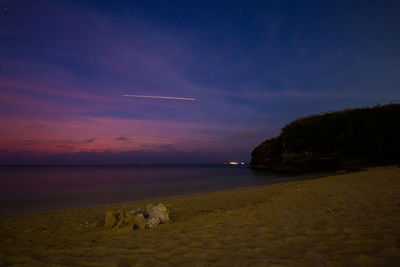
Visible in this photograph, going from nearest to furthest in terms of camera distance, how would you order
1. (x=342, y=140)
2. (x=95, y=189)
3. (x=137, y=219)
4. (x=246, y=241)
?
(x=246, y=241) < (x=137, y=219) < (x=95, y=189) < (x=342, y=140)

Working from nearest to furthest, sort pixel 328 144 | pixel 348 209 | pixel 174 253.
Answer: pixel 174 253
pixel 348 209
pixel 328 144

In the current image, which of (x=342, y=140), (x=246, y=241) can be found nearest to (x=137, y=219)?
(x=246, y=241)

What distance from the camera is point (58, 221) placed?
669cm

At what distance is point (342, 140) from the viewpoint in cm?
2353

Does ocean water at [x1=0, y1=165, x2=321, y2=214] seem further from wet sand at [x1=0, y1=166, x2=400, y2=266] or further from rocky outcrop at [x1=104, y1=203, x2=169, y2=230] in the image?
rocky outcrop at [x1=104, y1=203, x2=169, y2=230]

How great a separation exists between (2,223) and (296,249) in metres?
8.76

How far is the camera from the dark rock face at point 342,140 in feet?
70.3

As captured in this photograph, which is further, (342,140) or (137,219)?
(342,140)

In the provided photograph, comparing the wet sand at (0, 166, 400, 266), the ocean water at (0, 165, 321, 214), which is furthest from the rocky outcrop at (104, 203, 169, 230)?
the ocean water at (0, 165, 321, 214)

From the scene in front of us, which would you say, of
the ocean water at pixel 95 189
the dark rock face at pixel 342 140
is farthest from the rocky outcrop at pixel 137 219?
the dark rock face at pixel 342 140

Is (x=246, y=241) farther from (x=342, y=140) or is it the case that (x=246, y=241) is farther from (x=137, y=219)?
(x=342, y=140)

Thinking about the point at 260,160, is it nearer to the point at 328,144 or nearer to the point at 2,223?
the point at 328,144

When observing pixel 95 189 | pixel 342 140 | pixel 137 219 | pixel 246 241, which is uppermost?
pixel 342 140

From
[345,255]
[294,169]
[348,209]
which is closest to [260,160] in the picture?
[294,169]
